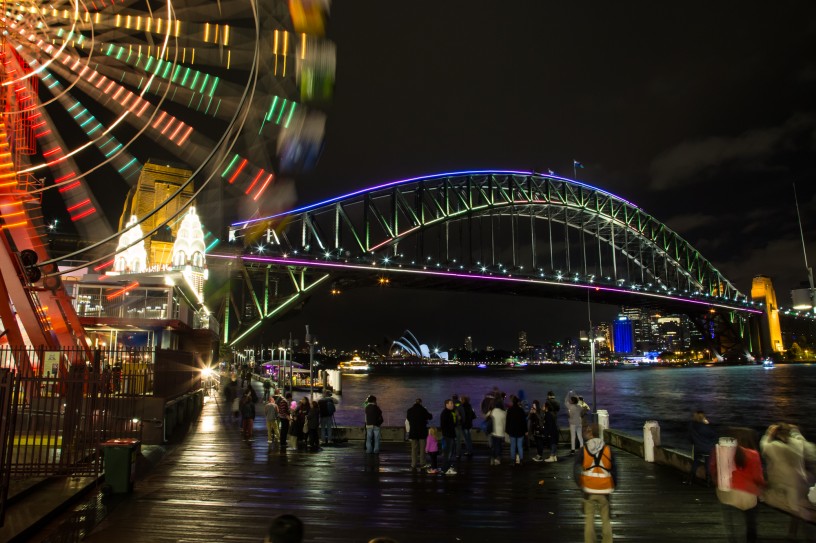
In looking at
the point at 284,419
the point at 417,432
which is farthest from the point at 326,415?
the point at 417,432

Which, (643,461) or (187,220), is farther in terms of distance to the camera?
(187,220)

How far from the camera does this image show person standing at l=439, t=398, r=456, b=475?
1277 centimetres

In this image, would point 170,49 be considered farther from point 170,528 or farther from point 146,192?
point 146,192

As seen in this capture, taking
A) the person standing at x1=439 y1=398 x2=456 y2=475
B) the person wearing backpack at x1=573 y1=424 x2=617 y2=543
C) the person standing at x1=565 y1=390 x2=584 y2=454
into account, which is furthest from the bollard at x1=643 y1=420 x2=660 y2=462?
the person wearing backpack at x1=573 y1=424 x2=617 y2=543

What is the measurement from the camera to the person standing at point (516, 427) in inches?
542

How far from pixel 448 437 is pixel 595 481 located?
609 centimetres

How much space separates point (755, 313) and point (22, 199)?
475ft

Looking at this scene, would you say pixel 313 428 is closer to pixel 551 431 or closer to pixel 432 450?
pixel 432 450

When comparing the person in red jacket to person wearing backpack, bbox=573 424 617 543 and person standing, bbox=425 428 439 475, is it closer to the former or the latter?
person wearing backpack, bbox=573 424 617 543

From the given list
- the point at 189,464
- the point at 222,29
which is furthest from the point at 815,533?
the point at 222,29

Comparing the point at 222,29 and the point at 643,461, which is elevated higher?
the point at 222,29

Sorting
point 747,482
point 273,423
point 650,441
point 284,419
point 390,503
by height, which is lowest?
point 390,503

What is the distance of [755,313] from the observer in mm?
132375

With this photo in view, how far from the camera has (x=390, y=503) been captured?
33.2 feet
